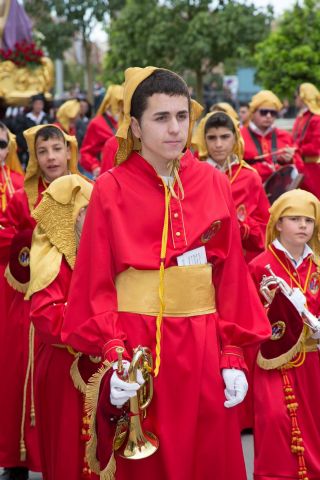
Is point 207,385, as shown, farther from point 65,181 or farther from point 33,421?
point 33,421

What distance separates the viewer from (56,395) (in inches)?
231

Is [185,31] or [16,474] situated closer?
[16,474]

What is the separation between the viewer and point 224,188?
465 cm

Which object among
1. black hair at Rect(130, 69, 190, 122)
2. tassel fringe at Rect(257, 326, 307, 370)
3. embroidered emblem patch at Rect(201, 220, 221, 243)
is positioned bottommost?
tassel fringe at Rect(257, 326, 307, 370)

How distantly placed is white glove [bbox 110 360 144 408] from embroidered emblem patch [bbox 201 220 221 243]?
0.63 metres

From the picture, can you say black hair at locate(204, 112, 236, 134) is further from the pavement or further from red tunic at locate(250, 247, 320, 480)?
the pavement

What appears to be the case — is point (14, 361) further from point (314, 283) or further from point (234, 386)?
point (234, 386)

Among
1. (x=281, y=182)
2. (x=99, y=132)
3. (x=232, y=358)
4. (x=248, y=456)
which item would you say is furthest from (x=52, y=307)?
(x=99, y=132)

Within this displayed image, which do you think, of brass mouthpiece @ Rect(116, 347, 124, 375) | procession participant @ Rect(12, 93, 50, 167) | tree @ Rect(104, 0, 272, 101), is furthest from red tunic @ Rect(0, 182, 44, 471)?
tree @ Rect(104, 0, 272, 101)

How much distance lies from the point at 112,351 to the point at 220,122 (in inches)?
174

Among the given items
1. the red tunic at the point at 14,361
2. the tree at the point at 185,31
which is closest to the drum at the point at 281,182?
the red tunic at the point at 14,361

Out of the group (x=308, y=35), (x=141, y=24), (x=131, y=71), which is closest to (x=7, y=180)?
(x=131, y=71)

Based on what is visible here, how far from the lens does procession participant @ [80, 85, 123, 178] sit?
12.9 m

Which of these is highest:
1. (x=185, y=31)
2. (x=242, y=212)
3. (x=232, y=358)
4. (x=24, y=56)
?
(x=185, y=31)
